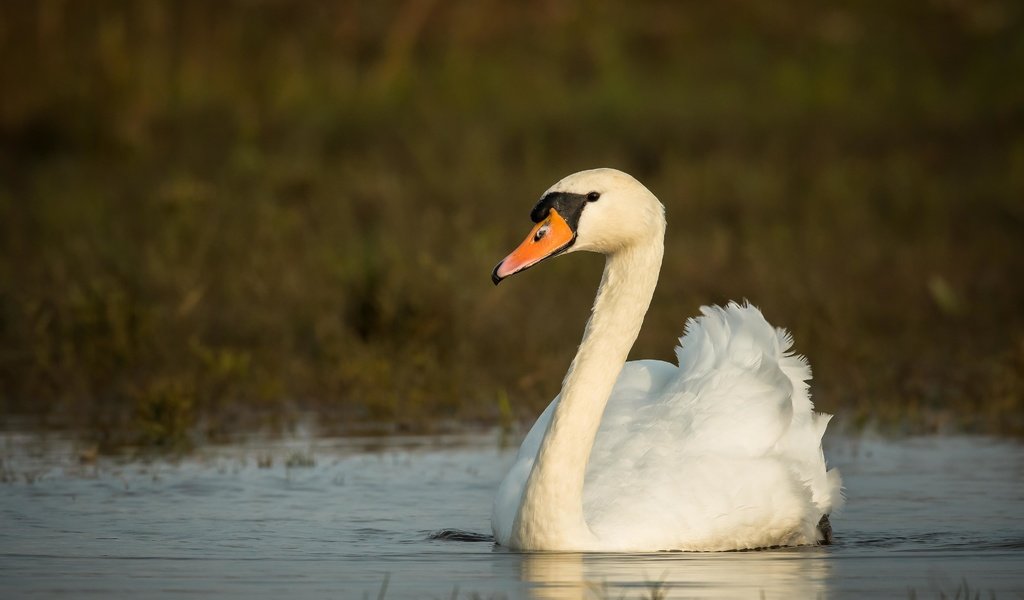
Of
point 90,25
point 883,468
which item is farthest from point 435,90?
point 883,468

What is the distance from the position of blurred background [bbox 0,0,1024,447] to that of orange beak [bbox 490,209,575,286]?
3.31 metres

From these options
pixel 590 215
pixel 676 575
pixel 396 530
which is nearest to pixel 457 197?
pixel 396 530

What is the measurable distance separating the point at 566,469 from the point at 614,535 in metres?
0.31

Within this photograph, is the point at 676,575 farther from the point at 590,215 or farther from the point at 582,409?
the point at 590,215

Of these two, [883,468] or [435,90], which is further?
[435,90]

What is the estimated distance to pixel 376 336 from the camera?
1112 cm

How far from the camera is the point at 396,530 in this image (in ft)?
23.5

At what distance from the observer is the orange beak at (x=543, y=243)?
21.1ft

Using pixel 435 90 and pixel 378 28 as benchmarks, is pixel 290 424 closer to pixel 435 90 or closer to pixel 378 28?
pixel 435 90

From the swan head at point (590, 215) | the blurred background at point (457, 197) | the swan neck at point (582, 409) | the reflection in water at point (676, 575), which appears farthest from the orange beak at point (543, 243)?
the blurred background at point (457, 197)

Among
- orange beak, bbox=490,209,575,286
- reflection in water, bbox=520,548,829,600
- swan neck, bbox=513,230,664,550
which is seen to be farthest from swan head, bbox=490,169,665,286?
reflection in water, bbox=520,548,829,600

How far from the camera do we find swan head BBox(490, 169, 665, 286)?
6551 mm

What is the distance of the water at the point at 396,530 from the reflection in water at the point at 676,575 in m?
0.01

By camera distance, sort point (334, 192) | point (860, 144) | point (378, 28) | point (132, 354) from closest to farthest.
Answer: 1. point (132, 354)
2. point (334, 192)
3. point (860, 144)
4. point (378, 28)
